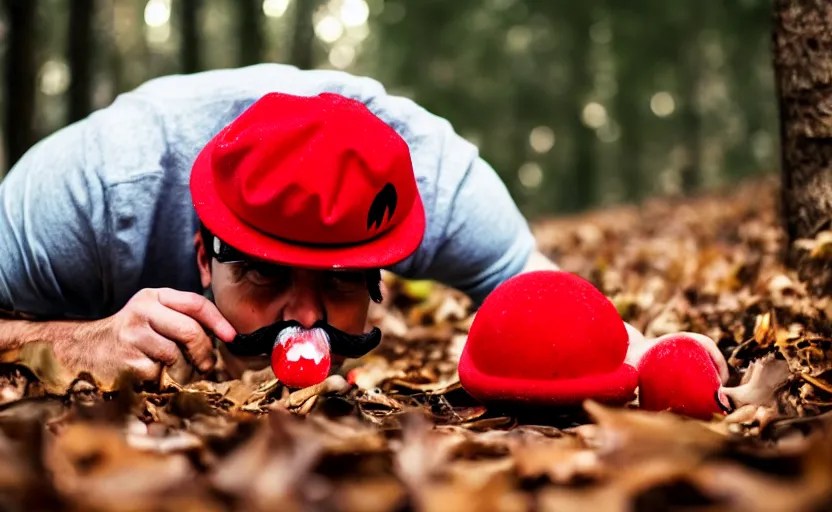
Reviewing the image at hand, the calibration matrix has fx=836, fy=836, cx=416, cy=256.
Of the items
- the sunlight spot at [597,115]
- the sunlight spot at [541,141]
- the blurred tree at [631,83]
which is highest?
the blurred tree at [631,83]

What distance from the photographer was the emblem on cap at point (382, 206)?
194cm

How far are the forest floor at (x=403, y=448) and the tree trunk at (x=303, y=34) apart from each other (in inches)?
446

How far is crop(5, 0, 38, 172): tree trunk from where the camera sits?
714 centimetres

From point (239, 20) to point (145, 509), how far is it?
11.8 meters

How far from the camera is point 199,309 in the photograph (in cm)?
210

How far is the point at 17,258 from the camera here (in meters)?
2.38

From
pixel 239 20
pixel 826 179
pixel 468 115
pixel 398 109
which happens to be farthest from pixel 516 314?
pixel 468 115

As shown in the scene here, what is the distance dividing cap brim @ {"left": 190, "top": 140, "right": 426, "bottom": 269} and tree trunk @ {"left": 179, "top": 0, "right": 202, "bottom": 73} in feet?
33.4

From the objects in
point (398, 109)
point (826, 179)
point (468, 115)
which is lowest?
point (468, 115)

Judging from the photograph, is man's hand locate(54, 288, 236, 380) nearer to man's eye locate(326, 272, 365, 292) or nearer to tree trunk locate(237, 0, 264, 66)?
man's eye locate(326, 272, 365, 292)

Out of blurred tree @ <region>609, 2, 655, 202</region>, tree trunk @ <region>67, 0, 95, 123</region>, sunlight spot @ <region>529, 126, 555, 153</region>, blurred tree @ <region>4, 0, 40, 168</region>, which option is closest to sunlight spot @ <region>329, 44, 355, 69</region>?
sunlight spot @ <region>529, 126, 555, 153</region>

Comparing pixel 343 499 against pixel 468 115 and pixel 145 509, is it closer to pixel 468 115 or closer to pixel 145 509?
pixel 145 509

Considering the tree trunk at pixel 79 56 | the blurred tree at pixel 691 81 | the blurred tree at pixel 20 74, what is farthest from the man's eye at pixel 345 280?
the blurred tree at pixel 691 81

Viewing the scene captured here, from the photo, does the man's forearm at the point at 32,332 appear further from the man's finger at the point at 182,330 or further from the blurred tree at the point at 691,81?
the blurred tree at the point at 691,81
